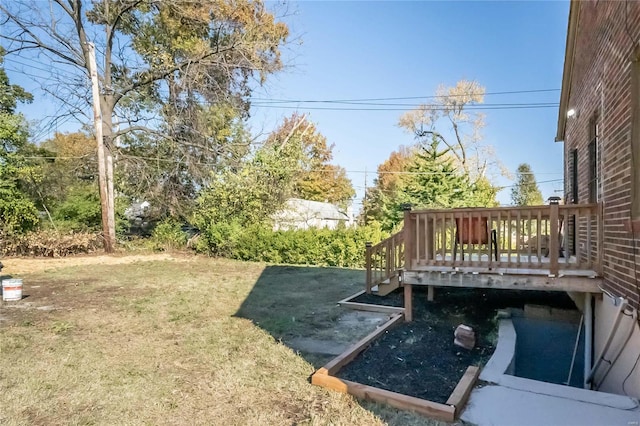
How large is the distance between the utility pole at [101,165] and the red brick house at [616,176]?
46.2 ft

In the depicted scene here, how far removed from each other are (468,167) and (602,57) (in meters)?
21.9

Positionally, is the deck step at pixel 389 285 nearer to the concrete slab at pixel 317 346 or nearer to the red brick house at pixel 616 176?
the concrete slab at pixel 317 346

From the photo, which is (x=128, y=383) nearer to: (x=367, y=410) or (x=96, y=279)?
(x=367, y=410)

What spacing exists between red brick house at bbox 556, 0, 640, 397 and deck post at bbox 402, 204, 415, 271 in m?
2.16

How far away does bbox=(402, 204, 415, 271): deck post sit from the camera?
17.8 ft

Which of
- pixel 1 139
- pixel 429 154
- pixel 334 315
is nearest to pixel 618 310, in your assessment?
pixel 334 315

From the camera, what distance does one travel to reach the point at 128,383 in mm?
3494

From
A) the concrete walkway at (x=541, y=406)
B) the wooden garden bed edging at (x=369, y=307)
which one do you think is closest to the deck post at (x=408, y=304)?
the wooden garden bed edging at (x=369, y=307)

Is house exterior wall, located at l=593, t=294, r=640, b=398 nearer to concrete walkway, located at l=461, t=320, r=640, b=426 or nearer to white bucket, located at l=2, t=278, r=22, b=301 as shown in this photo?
concrete walkway, located at l=461, t=320, r=640, b=426

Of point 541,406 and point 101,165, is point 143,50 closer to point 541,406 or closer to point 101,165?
point 101,165

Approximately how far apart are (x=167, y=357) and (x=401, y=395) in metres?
2.60

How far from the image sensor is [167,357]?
166 inches

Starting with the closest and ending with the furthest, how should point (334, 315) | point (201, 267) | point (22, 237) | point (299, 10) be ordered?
point (334, 315)
point (201, 267)
point (22, 237)
point (299, 10)

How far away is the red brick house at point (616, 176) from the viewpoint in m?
3.21
